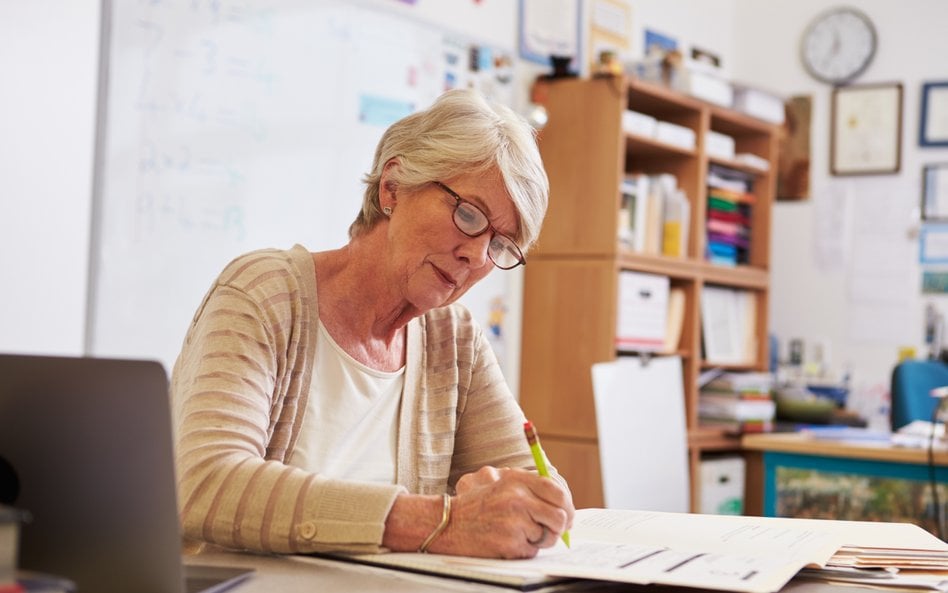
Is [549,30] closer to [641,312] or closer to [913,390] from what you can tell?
[641,312]

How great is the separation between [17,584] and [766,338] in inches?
164

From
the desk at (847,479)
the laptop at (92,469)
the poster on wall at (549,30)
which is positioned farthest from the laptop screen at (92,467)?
the poster on wall at (549,30)

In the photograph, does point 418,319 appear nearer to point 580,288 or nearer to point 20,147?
point 20,147

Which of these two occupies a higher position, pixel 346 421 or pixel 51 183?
pixel 51 183

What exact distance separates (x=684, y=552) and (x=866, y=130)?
3909 millimetres

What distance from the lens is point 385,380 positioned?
154 centimetres

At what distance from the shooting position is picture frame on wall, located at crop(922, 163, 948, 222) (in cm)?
445

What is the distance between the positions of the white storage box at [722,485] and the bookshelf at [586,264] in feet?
0.16

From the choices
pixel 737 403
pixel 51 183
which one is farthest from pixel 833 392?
pixel 51 183

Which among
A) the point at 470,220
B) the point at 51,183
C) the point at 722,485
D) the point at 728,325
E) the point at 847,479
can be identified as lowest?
the point at 722,485

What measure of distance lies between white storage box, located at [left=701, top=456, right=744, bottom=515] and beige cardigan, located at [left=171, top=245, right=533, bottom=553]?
8.04 ft

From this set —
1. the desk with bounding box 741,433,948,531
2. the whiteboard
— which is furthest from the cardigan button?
the desk with bounding box 741,433,948,531

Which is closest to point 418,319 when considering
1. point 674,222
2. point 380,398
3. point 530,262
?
point 380,398

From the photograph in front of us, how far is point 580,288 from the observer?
12.0 ft
